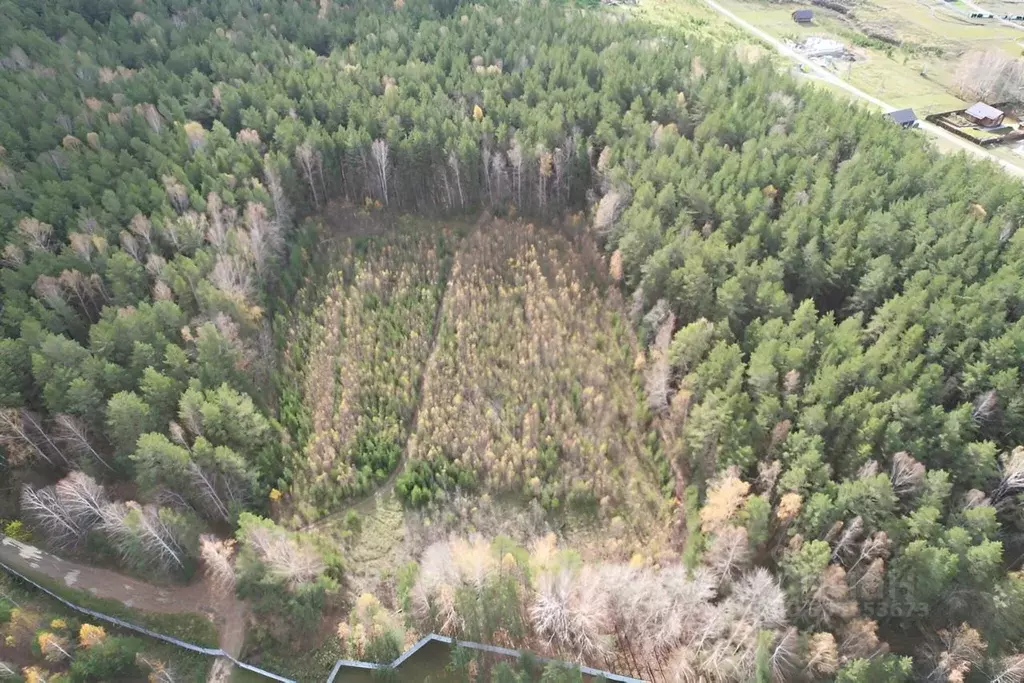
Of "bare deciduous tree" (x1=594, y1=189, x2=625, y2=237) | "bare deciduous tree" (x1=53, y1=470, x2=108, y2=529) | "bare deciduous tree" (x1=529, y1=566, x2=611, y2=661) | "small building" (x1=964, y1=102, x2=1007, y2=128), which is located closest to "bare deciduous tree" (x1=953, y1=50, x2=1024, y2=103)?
"small building" (x1=964, y1=102, x2=1007, y2=128)

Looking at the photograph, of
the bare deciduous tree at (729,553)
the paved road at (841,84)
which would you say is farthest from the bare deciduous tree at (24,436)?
the paved road at (841,84)

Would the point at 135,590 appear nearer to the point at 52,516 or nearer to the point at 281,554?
the point at 52,516

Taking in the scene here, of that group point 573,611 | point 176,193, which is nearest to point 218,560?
point 573,611

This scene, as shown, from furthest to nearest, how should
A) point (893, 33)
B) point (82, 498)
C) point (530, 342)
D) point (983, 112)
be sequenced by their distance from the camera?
point (893, 33) → point (983, 112) → point (530, 342) → point (82, 498)

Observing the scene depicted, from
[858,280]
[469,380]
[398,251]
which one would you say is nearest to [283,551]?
[469,380]

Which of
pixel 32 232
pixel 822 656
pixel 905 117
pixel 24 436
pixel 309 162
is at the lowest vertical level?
pixel 822 656

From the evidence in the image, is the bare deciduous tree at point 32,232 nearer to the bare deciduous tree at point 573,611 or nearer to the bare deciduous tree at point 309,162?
the bare deciduous tree at point 309,162

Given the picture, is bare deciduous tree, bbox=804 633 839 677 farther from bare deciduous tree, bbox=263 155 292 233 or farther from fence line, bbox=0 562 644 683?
bare deciduous tree, bbox=263 155 292 233
